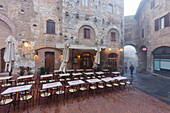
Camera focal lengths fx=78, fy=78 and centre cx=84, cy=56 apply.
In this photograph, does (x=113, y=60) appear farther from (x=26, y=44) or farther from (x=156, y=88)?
(x=26, y=44)

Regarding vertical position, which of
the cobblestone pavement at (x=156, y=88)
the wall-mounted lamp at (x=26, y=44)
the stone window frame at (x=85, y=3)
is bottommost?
the cobblestone pavement at (x=156, y=88)

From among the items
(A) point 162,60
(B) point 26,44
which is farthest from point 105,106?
(A) point 162,60

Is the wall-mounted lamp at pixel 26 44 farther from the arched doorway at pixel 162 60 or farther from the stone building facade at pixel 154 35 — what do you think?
the arched doorway at pixel 162 60

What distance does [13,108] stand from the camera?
3.70m

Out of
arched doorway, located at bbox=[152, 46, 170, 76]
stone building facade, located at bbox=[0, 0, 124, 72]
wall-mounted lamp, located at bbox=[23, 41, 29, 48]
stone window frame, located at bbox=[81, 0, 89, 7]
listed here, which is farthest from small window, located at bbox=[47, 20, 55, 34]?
arched doorway, located at bbox=[152, 46, 170, 76]

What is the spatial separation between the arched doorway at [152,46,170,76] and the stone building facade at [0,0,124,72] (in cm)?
510

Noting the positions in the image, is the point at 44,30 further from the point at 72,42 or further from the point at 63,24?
the point at 72,42

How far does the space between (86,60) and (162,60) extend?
10.3 meters

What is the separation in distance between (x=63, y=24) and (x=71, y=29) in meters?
1.15

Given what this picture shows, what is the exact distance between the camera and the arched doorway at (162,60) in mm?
9945

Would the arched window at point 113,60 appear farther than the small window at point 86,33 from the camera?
Yes

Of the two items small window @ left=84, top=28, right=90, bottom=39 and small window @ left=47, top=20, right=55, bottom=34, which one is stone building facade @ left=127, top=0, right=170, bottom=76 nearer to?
small window @ left=84, top=28, right=90, bottom=39

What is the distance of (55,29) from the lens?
1021 centimetres

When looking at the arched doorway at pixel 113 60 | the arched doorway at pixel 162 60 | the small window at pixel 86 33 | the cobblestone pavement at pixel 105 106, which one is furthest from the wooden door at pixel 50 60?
the arched doorway at pixel 162 60
